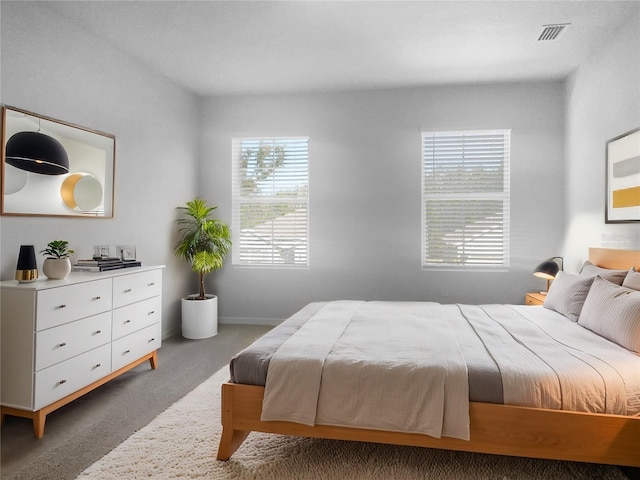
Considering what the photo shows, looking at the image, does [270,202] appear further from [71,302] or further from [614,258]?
[614,258]

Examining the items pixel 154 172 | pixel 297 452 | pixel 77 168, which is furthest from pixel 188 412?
pixel 154 172

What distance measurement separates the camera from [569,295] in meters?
2.85

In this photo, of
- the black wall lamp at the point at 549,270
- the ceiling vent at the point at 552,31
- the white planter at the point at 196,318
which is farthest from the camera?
the white planter at the point at 196,318

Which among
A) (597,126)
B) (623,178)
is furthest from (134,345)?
(597,126)

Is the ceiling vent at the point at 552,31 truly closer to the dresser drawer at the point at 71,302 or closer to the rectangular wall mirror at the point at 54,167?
the rectangular wall mirror at the point at 54,167

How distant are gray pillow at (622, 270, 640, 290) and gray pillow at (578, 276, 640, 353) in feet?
0.50

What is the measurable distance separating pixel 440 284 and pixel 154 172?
3421mm

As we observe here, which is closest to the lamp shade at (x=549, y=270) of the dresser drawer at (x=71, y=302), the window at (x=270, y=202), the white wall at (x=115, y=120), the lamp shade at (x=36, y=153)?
the window at (x=270, y=202)

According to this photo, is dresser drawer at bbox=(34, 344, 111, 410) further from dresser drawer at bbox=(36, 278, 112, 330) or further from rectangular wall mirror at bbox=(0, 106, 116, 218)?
rectangular wall mirror at bbox=(0, 106, 116, 218)

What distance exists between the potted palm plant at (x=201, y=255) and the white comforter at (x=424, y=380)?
2.31 m

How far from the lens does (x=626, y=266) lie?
293 cm

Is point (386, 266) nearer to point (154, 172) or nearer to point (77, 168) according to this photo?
point (154, 172)

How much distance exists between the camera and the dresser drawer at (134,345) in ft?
9.33

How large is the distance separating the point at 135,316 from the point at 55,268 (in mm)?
731
